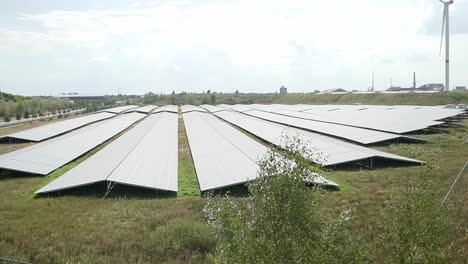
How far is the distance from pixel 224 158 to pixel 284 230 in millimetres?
24594

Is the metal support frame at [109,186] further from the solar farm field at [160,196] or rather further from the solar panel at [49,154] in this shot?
the solar panel at [49,154]

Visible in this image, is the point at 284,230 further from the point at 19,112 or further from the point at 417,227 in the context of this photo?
the point at 19,112

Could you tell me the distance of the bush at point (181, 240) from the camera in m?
18.1

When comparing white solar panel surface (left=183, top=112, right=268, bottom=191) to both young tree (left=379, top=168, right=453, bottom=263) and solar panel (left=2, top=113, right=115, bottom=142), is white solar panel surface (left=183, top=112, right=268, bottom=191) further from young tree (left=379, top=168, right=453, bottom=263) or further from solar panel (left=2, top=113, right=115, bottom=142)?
solar panel (left=2, top=113, right=115, bottom=142)

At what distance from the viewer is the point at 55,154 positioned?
129ft

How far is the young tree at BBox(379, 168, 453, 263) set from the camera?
33.7 ft

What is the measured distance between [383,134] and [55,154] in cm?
3660

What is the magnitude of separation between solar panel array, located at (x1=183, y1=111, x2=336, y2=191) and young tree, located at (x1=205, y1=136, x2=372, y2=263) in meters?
8.28

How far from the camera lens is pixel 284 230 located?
962 cm

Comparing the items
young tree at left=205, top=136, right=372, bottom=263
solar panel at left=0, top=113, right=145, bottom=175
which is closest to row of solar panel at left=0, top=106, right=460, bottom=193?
solar panel at left=0, top=113, right=145, bottom=175

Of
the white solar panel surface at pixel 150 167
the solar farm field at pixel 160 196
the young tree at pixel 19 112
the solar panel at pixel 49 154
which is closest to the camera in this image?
the solar farm field at pixel 160 196

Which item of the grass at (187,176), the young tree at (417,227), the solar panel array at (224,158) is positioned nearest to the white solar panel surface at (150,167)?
the grass at (187,176)

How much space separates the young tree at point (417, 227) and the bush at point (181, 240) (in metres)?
9.58

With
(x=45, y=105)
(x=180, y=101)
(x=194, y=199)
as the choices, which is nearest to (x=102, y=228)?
(x=194, y=199)
